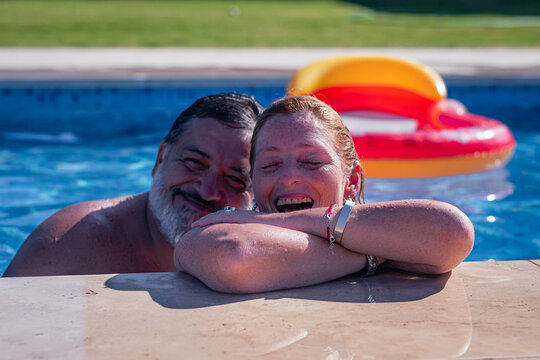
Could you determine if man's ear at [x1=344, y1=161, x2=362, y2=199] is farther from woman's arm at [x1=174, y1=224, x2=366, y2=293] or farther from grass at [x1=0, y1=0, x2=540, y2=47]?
grass at [x1=0, y1=0, x2=540, y2=47]

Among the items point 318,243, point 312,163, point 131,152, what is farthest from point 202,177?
point 131,152

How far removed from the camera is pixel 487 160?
21.0 ft

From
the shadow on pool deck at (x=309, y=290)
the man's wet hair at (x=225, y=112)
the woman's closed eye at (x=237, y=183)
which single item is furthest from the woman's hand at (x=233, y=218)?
the man's wet hair at (x=225, y=112)

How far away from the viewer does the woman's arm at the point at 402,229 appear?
2.19 m

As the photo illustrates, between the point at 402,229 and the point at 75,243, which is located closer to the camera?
the point at 402,229

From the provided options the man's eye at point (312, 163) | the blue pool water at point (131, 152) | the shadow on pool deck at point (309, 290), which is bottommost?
the blue pool water at point (131, 152)

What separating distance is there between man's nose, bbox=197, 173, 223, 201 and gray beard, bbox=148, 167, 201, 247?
9cm

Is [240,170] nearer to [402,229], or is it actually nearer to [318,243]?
[318,243]

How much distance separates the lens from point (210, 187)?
115 inches

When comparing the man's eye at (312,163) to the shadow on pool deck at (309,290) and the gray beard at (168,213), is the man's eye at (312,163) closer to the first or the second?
the shadow on pool deck at (309,290)

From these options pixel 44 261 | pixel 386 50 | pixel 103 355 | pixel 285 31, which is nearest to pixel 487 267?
pixel 103 355

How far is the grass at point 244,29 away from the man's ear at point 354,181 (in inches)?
→ 401

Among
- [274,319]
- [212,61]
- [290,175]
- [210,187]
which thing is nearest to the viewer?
[274,319]

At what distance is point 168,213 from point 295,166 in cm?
74
